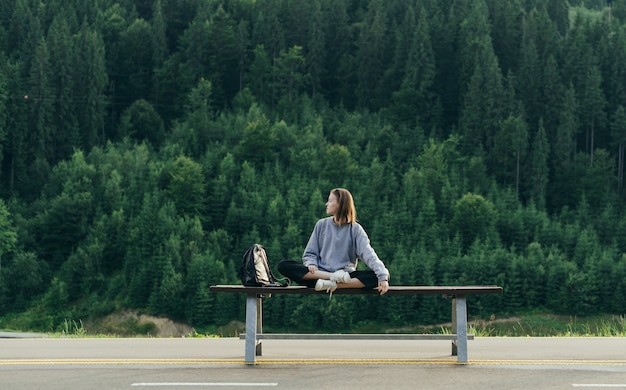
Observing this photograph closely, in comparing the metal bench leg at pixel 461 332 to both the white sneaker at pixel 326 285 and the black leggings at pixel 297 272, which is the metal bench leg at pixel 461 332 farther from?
the white sneaker at pixel 326 285

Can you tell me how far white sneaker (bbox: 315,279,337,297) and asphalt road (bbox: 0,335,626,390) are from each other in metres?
0.86

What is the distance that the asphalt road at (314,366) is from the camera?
A: 10.3 m

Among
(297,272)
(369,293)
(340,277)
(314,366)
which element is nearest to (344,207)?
(340,277)

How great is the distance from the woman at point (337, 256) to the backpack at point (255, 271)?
197 millimetres

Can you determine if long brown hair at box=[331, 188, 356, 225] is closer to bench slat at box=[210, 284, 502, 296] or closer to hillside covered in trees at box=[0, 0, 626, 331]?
bench slat at box=[210, 284, 502, 296]

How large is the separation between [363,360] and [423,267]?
→ 285 ft

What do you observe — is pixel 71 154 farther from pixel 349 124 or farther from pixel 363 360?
pixel 363 360

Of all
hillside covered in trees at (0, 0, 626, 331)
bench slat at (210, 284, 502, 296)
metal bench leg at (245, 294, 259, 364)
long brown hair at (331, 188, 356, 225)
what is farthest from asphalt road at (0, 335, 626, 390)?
hillside covered in trees at (0, 0, 626, 331)

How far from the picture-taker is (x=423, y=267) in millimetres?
98062

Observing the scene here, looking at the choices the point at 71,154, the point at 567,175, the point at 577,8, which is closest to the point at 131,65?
the point at 71,154

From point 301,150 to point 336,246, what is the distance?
111388 mm

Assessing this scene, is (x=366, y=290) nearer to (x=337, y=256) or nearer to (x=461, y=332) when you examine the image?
(x=337, y=256)

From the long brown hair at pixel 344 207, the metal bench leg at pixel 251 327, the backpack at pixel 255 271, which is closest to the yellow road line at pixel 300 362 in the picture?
the metal bench leg at pixel 251 327

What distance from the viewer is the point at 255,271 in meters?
11.5
